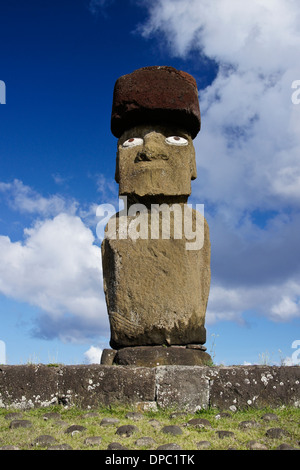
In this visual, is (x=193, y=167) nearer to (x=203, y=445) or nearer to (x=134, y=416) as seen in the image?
(x=134, y=416)

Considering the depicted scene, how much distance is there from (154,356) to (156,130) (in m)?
3.84

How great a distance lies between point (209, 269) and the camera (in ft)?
25.9

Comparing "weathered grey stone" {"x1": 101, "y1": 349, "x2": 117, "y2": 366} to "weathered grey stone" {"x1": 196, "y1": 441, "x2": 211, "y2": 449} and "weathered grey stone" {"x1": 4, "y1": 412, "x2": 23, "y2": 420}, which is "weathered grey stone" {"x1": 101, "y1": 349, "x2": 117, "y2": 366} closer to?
"weathered grey stone" {"x1": 4, "y1": 412, "x2": 23, "y2": 420}

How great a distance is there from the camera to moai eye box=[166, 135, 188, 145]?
26.2ft

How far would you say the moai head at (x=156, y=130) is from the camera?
769 centimetres

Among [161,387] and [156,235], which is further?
[156,235]

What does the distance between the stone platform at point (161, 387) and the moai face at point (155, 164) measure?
117 inches

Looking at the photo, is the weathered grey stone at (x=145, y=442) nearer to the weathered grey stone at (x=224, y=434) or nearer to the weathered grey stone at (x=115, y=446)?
the weathered grey stone at (x=115, y=446)

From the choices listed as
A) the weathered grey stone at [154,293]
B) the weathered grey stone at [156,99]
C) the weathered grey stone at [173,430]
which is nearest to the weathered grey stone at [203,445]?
the weathered grey stone at [173,430]

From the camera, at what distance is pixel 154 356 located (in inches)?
266

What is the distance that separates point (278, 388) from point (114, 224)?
3.56 metres

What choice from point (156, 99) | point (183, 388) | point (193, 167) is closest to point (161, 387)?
point (183, 388)
